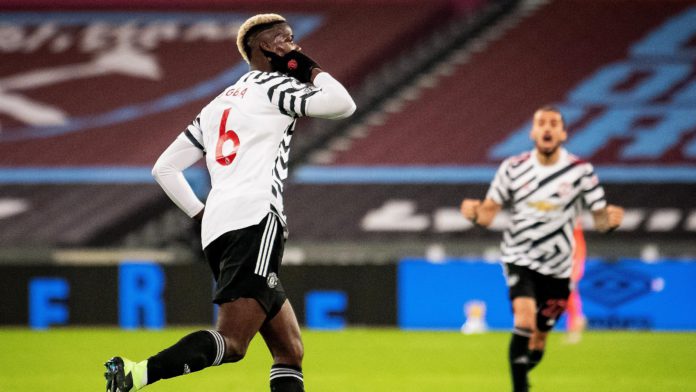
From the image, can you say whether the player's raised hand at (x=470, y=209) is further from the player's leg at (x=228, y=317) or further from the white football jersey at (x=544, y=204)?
the player's leg at (x=228, y=317)

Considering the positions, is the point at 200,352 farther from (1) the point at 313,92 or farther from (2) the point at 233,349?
(1) the point at 313,92

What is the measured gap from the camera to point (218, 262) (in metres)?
4.92

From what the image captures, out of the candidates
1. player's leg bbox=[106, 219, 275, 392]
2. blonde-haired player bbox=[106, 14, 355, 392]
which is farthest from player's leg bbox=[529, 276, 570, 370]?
player's leg bbox=[106, 219, 275, 392]

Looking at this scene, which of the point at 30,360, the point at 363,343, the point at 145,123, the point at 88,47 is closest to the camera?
the point at 30,360

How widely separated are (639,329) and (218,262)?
871cm

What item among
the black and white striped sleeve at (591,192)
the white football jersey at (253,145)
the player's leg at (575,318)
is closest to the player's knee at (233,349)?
the white football jersey at (253,145)

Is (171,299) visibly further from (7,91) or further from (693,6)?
(693,6)

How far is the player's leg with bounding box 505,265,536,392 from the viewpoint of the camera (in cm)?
681

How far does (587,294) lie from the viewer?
1272 cm

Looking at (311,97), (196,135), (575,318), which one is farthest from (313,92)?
(575,318)

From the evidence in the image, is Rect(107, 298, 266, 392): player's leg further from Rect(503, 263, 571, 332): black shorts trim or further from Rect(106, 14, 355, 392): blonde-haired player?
Rect(503, 263, 571, 332): black shorts trim

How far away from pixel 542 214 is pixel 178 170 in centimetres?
289

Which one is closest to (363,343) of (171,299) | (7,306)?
(171,299)

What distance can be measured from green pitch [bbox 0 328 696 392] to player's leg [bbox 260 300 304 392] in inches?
112
